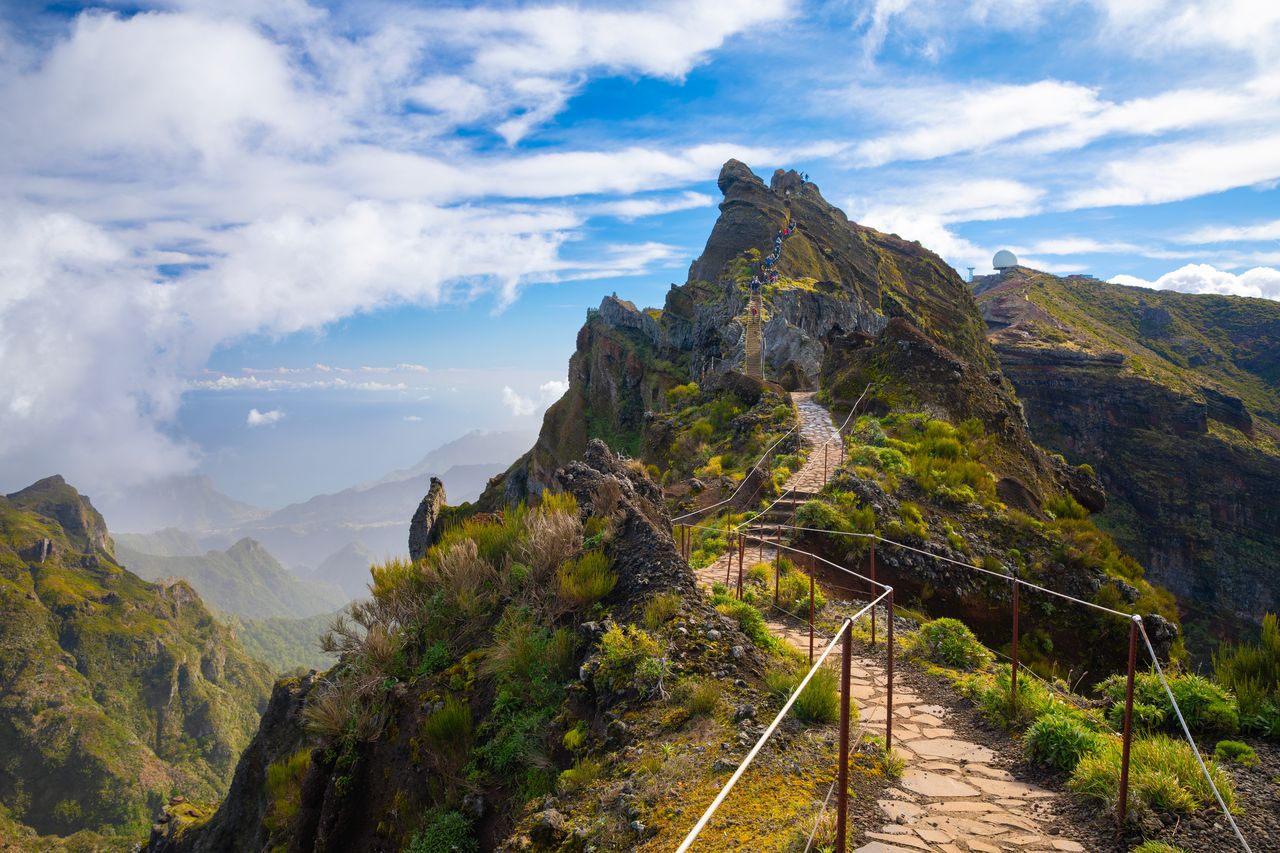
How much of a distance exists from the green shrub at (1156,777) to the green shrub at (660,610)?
309 cm

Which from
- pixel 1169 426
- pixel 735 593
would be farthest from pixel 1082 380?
pixel 735 593

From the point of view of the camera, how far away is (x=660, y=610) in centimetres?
581

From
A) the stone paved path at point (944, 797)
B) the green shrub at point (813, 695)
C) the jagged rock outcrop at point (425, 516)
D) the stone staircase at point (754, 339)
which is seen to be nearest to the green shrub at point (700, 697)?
the green shrub at point (813, 695)

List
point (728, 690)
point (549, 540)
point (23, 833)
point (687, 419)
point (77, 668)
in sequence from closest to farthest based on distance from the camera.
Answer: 1. point (728, 690)
2. point (549, 540)
3. point (687, 419)
4. point (23, 833)
5. point (77, 668)

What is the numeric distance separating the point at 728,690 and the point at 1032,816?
82.0 inches

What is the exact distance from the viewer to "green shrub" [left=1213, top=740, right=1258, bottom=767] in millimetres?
4137

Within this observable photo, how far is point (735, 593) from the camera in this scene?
9195mm

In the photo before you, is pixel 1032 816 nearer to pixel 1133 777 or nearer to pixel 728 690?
pixel 1133 777

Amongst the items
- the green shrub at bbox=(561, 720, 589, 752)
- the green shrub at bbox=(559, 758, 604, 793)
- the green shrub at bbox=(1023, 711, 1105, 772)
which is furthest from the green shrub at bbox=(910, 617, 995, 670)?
the green shrub at bbox=(559, 758, 604, 793)

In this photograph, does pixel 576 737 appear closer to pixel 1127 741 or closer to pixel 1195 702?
pixel 1127 741

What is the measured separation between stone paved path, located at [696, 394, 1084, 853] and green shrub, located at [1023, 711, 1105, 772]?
28 centimetres

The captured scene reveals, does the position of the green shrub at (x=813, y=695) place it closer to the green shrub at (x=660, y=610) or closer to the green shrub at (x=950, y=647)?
the green shrub at (x=660, y=610)

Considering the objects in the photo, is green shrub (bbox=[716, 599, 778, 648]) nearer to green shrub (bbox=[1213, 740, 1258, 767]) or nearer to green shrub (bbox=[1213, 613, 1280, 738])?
green shrub (bbox=[1213, 740, 1258, 767])

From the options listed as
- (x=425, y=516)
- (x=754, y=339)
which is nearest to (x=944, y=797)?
(x=754, y=339)
